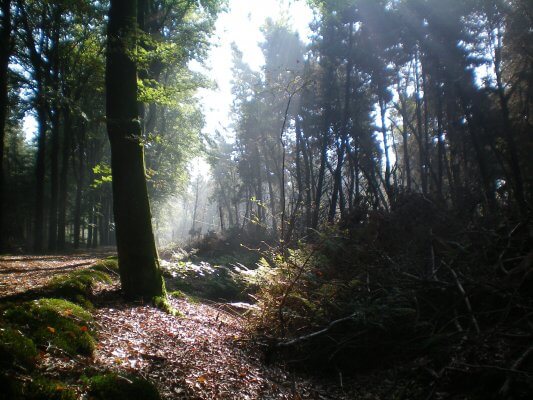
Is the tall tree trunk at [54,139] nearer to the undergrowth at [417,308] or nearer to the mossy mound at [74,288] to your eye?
the mossy mound at [74,288]

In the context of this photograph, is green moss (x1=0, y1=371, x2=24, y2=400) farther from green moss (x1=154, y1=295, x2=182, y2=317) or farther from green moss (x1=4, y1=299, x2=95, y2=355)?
green moss (x1=154, y1=295, x2=182, y2=317)

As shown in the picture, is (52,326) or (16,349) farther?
(52,326)

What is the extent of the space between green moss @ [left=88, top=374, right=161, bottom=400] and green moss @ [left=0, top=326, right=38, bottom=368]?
56 centimetres

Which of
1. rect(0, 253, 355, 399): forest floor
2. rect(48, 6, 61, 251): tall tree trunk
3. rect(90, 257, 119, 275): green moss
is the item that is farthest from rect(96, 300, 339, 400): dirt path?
rect(48, 6, 61, 251): tall tree trunk

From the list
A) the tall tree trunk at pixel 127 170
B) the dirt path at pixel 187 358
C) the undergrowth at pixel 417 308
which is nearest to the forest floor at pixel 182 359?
the dirt path at pixel 187 358

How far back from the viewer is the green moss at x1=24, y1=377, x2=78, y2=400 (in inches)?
96.3

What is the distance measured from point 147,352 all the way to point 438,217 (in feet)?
19.1

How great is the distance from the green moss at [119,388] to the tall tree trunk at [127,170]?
368 cm

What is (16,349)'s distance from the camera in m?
2.85

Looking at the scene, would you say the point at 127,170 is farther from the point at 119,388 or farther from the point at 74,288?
the point at 119,388

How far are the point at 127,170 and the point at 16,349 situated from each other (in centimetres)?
427

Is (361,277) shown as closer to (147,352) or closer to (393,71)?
(147,352)

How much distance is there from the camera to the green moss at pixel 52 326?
3449 millimetres

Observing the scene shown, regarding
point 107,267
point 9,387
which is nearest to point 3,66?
point 107,267
